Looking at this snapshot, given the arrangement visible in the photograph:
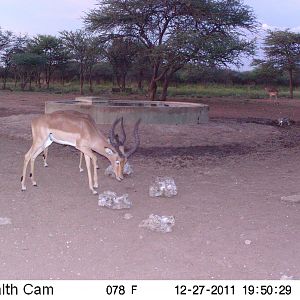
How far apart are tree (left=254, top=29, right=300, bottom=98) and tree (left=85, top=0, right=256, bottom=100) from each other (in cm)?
1252

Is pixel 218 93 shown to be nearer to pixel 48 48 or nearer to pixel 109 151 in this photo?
pixel 48 48

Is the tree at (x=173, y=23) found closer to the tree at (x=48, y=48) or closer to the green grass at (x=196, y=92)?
the green grass at (x=196, y=92)

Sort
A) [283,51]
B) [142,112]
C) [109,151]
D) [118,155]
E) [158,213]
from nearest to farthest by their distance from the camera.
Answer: [158,213], [118,155], [109,151], [142,112], [283,51]

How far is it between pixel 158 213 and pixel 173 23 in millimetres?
19936

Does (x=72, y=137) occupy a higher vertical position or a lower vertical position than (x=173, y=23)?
lower

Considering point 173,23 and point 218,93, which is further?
point 218,93

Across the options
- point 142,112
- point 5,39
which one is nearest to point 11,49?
point 5,39

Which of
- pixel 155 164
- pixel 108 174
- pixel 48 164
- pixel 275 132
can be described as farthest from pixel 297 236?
pixel 275 132

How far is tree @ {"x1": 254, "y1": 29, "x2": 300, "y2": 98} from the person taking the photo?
3628cm

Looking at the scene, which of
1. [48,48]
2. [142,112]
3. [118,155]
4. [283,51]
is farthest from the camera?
[48,48]

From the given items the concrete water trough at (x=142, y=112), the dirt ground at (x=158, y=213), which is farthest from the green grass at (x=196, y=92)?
the dirt ground at (x=158, y=213)

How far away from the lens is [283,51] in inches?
1469

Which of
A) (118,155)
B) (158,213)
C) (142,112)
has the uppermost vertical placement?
(142,112)

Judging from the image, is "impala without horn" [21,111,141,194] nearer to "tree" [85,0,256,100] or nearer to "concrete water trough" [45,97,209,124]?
"concrete water trough" [45,97,209,124]
